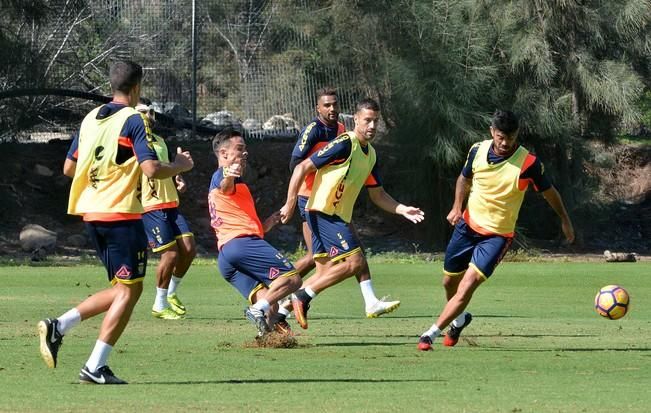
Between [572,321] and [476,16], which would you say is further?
[476,16]

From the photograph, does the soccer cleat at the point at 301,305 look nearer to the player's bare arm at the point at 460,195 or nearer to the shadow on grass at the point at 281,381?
the player's bare arm at the point at 460,195

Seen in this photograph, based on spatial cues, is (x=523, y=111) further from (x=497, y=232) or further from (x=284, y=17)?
(x=497, y=232)

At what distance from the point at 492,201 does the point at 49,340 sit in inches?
188

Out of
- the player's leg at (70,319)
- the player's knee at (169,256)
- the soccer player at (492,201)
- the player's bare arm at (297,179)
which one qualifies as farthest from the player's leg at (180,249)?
the player's leg at (70,319)

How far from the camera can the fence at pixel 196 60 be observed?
31.5 meters

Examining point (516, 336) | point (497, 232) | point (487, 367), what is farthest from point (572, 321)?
point (487, 367)

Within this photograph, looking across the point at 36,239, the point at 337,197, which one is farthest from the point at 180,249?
the point at 36,239

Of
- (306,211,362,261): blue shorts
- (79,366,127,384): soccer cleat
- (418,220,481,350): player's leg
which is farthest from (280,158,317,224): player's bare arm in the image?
(79,366,127,384): soccer cleat

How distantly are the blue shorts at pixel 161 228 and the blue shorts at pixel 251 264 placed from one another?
2.70 m

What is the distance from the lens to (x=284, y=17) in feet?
112

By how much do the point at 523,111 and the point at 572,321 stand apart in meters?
14.4

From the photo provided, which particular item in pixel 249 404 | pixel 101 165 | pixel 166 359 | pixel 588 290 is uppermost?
pixel 101 165

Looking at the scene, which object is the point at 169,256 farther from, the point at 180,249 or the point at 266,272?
the point at 266,272

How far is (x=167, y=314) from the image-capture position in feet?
45.6
